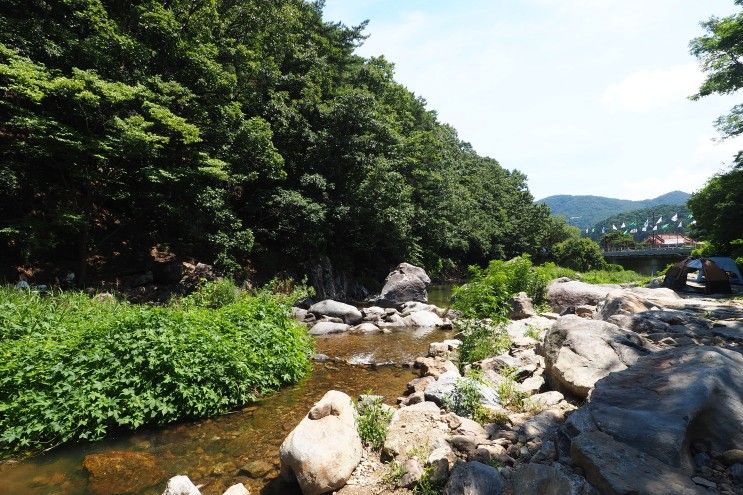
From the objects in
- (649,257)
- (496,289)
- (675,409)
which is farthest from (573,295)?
(649,257)

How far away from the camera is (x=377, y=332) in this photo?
47.8 ft

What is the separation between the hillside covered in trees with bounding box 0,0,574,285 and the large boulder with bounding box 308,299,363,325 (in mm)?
5033

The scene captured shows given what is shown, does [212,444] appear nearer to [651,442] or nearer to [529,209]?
[651,442]

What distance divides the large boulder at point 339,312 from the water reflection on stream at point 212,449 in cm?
751

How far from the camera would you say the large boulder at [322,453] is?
434cm

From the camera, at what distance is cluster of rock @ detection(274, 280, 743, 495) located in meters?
3.10

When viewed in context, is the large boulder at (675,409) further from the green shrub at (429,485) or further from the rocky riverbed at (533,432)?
the green shrub at (429,485)

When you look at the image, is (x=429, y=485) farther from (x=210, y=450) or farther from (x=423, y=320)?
(x=423, y=320)

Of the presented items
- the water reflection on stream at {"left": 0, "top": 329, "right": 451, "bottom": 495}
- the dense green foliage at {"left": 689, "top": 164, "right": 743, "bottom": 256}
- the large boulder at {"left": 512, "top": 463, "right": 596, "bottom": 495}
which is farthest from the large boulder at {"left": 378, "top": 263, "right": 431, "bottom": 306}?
the dense green foliage at {"left": 689, "top": 164, "right": 743, "bottom": 256}

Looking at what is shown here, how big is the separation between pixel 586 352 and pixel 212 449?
5.78 meters

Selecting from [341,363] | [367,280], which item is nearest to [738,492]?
[341,363]

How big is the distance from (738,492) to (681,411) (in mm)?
618

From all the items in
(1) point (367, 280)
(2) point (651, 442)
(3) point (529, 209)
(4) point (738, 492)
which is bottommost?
(1) point (367, 280)

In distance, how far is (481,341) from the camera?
9.28 metres
